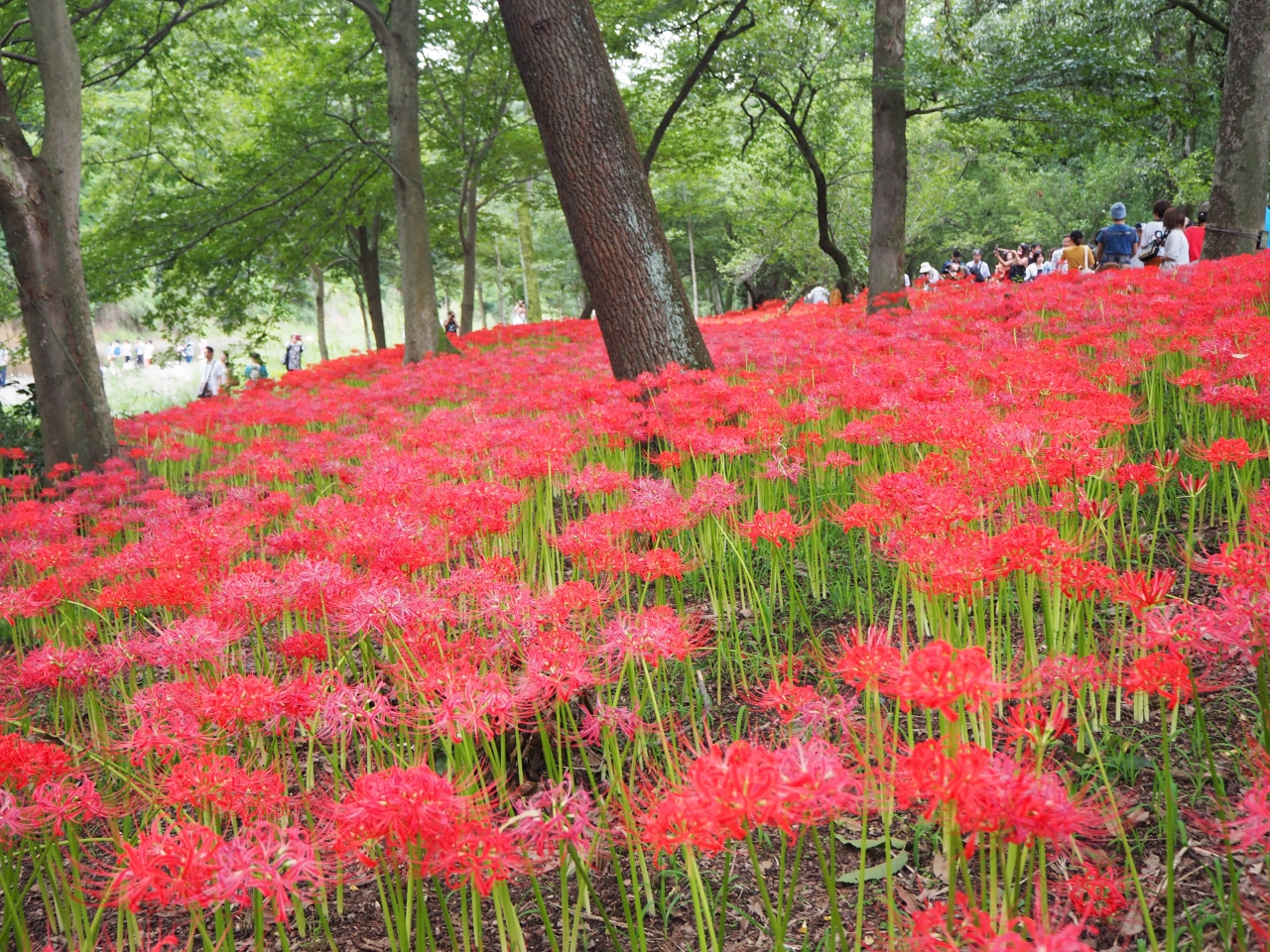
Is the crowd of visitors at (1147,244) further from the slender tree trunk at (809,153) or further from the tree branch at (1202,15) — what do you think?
the slender tree trunk at (809,153)

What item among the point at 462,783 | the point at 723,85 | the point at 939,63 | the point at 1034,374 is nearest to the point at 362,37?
the point at 723,85

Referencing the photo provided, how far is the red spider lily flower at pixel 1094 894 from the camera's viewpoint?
1509 millimetres

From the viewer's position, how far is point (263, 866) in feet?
3.98

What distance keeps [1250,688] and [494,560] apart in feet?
7.55

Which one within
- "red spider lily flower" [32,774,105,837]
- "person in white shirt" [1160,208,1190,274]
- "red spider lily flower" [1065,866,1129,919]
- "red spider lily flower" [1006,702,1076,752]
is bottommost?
"red spider lily flower" [1065,866,1129,919]

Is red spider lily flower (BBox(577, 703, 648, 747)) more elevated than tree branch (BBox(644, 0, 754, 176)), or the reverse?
tree branch (BBox(644, 0, 754, 176))

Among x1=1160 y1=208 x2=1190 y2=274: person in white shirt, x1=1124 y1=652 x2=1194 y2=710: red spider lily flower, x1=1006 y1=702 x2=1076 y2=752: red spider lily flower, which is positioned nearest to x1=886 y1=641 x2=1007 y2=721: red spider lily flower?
x1=1006 y1=702 x2=1076 y2=752: red spider lily flower

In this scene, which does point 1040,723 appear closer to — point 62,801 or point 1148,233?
point 62,801

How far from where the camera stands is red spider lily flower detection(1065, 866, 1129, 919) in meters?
1.51

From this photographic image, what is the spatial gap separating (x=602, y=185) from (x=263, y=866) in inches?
195

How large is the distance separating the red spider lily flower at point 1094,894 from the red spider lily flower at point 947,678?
0.68 meters

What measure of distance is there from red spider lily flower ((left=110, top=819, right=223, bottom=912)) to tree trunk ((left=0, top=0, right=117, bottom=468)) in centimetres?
641

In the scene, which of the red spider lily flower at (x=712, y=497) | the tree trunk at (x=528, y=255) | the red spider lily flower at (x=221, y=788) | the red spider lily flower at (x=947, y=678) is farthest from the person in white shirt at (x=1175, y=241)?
the tree trunk at (x=528, y=255)

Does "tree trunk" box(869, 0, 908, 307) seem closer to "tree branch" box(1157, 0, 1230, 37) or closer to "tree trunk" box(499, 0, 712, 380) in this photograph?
"tree branch" box(1157, 0, 1230, 37)
